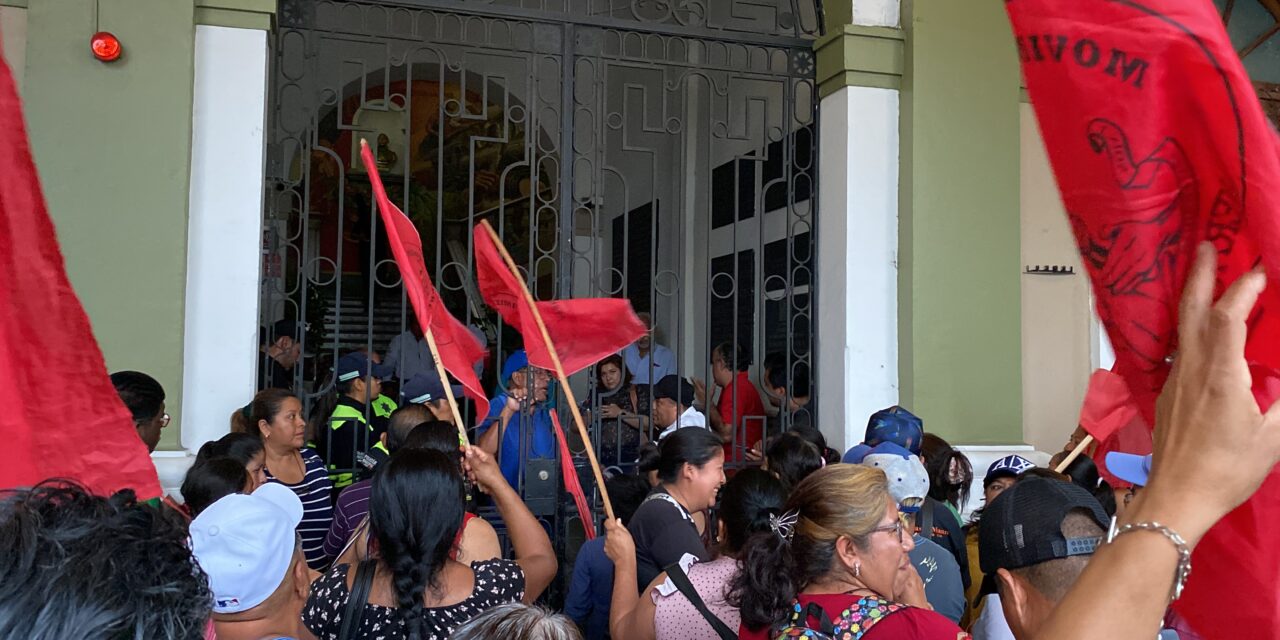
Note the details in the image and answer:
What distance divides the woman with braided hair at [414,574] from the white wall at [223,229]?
2.84 meters

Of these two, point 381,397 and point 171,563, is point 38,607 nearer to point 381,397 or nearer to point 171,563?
point 171,563

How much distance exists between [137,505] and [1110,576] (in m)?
1.07

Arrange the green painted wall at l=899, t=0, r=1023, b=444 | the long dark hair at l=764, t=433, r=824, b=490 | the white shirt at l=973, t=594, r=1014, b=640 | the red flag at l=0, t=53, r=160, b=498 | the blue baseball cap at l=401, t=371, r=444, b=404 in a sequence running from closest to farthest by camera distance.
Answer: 1. the red flag at l=0, t=53, r=160, b=498
2. the white shirt at l=973, t=594, r=1014, b=640
3. the long dark hair at l=764, t=433, r=824, b=490
4. the blue baseball cap at l=401, t=371, r=444, b=404
5. the green painted wall at l=899, t=0, r=1023, b=444

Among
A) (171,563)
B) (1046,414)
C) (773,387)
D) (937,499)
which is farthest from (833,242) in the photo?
(171,563)

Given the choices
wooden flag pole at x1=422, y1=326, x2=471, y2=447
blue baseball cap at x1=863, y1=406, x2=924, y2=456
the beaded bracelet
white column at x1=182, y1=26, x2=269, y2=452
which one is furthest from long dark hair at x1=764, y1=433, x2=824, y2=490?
the beaded bracelet

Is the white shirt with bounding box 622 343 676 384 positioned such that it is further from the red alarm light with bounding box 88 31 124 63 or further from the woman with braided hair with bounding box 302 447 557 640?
the woman with braided hair with bounding box 302 447 557 640

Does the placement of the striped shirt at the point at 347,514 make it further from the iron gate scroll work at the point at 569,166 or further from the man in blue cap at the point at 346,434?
the iron gate scroll work at the point at 569,166

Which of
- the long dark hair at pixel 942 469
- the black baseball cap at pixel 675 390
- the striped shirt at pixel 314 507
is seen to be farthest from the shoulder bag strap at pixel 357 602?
the black baseball cap at pixel 675 390

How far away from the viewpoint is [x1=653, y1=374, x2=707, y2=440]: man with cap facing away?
625 centimetres

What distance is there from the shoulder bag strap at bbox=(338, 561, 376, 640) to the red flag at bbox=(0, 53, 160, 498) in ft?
2.76

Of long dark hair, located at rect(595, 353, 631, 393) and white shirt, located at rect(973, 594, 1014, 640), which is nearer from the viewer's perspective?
white shirt, located at rect(973, 594, 1014, 640)

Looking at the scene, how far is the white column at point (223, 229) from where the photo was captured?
213 inches

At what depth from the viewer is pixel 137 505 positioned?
1.28 meters

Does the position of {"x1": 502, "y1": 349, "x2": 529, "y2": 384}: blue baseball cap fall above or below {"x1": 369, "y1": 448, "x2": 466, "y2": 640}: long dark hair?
above
